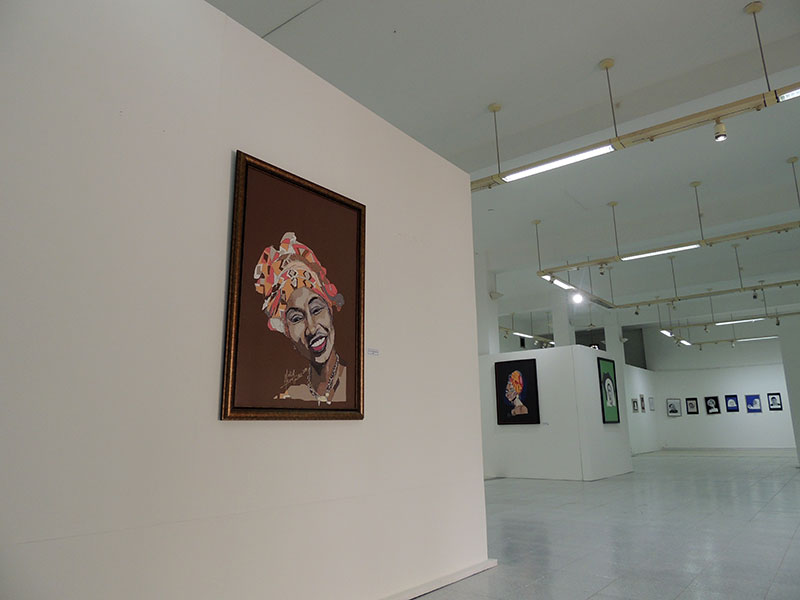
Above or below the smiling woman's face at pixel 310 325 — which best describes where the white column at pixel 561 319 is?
above

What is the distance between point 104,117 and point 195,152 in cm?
48

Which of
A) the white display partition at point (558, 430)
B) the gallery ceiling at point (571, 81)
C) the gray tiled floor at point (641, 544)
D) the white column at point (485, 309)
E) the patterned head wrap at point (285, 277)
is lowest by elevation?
the gray tiled floor at point (641, 544)

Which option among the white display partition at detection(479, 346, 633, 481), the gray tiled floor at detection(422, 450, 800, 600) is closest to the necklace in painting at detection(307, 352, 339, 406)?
the gray tiled floor at detection(422, 450, 800, 600)

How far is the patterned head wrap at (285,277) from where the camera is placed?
3.20 m

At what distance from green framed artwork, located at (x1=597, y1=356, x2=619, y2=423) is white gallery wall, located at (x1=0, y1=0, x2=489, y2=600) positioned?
31.4ft

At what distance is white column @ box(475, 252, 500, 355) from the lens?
1286 cm

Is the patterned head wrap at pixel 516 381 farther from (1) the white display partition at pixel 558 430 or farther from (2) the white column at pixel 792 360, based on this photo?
(2) the white column at pixel 792 360

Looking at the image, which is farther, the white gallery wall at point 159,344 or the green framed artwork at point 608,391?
the green framed artwork at point 608,391

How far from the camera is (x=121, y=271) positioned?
2.61 metres

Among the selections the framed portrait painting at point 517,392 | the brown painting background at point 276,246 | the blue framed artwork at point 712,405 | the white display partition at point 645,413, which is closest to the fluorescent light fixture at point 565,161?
the brown painting background at point 276,246

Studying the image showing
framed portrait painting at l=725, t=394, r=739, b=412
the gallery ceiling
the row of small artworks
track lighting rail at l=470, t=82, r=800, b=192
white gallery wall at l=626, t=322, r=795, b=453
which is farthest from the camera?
framed portrait painting at l=725, t=394, r=739, b=412

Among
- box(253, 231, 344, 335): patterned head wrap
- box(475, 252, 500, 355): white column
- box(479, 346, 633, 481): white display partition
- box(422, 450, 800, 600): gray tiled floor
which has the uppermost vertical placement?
box(475, 252, 500, 355): white column

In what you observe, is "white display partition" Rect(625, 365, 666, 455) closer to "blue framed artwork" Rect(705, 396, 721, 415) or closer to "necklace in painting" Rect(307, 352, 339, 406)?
"blue framed artwork" Rect(705, 396, 721, 415)

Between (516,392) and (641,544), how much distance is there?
23.0 feet
